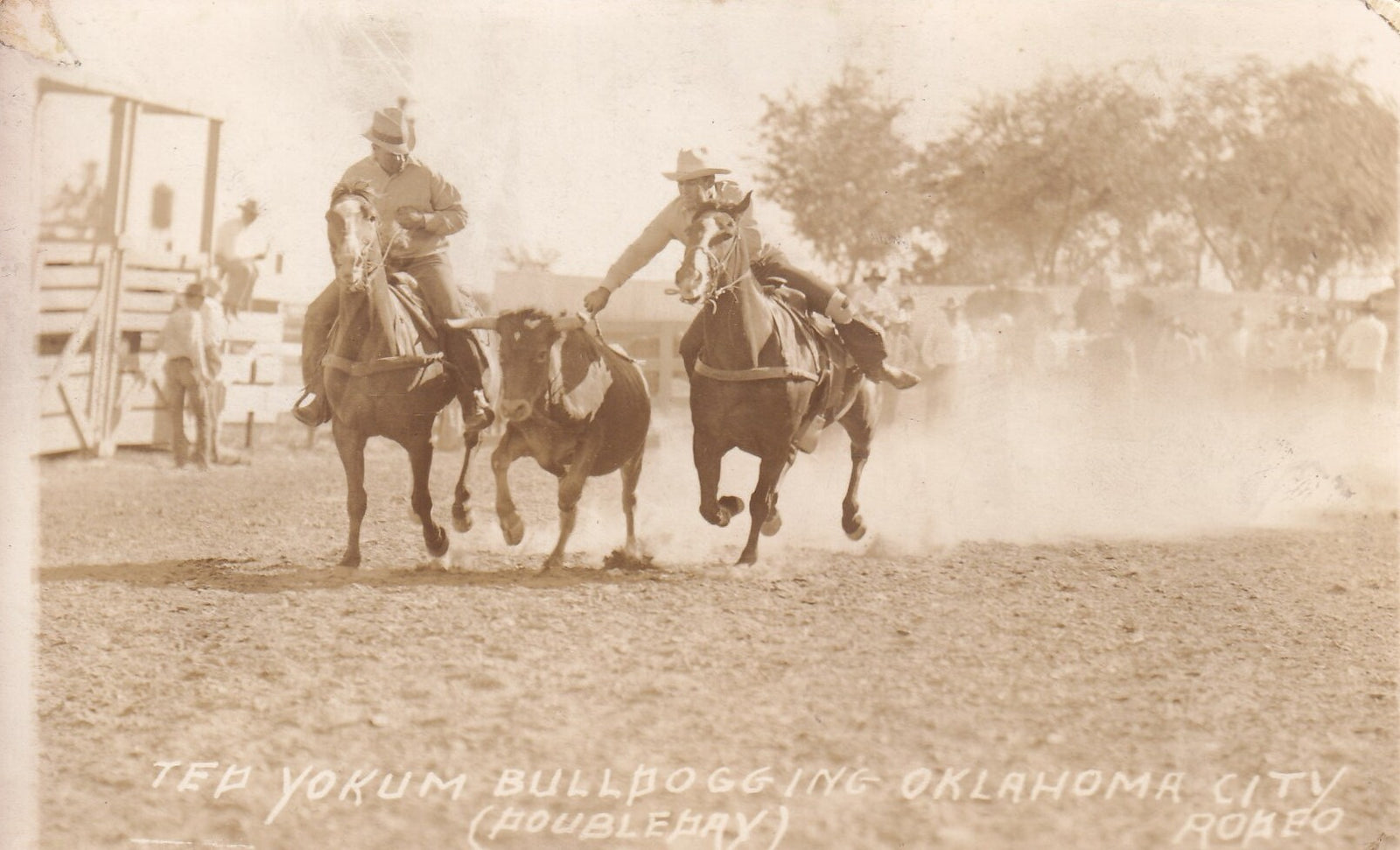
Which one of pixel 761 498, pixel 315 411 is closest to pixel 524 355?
pixel 315 411

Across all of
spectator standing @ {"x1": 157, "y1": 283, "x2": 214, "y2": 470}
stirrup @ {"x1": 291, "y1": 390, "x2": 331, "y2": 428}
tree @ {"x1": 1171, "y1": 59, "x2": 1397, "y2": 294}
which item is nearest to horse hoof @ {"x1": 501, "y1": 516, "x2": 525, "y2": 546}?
stirrup @ {"x1": 291, "y1": 390, "x2": 331, "y2": 428}

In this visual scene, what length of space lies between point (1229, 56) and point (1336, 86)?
50 cm

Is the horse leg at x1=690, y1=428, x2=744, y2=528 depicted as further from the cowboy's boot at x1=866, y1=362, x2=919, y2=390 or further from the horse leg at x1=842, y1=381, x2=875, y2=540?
the cowboy's boot at x1=866, y1=362, x2=919, y2=390

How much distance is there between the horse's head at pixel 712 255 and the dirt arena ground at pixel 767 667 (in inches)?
46.6

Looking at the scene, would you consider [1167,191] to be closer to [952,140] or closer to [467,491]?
[952,140]

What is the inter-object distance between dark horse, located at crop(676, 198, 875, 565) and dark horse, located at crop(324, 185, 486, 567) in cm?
122

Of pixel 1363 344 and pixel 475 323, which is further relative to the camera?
pixel 475 323

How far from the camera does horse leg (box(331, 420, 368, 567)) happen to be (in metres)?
5.66

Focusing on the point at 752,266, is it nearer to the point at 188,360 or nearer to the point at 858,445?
the point at 858,445

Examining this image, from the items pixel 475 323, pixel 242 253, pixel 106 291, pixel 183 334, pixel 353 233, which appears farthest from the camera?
pixel 183 334

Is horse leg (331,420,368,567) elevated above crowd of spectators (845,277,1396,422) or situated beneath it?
situated beneath

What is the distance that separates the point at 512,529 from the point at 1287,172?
4.08 m

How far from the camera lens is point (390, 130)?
5527 millimetres

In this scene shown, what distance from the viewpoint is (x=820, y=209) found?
602 centimetres
